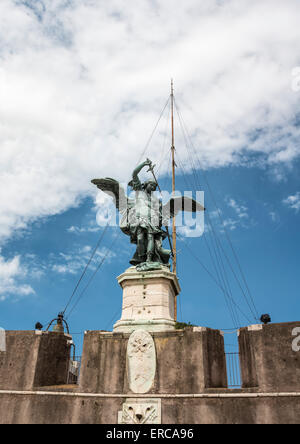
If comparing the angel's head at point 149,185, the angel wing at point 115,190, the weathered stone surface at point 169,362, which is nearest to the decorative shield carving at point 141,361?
the weathered stone surface at point 169,362

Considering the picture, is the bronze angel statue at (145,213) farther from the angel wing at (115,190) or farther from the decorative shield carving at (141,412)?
the decorative shield carving at (141,412)

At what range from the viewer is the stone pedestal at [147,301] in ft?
32.3

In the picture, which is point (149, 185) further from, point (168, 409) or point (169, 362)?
point (168, 409)

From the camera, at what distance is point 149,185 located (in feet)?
40.1

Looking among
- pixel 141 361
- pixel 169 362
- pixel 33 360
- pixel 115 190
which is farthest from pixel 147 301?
pixel 115 190

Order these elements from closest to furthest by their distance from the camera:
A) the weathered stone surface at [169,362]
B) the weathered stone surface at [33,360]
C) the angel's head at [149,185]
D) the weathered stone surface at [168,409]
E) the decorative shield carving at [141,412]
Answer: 1. the weathered stone surface at [168,409]
2. the decorative shield carving at [141,412]
3. the weathered stone surface at [169,362]
4. the weathered stone surface at [33,360]
5. the angel's head at [149,185]

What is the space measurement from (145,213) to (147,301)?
277 centimetres

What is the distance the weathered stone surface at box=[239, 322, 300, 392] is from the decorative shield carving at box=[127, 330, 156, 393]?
2.17 m

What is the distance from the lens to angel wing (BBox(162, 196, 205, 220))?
39.8 ft

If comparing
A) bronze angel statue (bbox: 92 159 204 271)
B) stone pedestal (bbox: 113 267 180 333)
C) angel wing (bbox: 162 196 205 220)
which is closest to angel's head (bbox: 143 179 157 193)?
bronze angel statue (bbox: 92 159 204 271)

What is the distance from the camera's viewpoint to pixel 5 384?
32.1 ft

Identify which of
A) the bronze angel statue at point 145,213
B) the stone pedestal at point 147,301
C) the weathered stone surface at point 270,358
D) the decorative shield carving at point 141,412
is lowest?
the decorative shield carving at point 141,412

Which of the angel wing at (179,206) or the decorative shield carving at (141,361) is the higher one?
the angel wing at (179,206)
